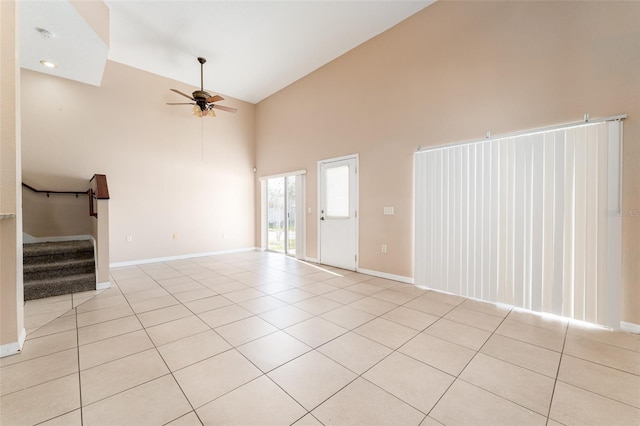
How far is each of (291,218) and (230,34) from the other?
408 centimetres

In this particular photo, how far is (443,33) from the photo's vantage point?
3605 millimetres

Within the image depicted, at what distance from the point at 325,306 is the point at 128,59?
6.12 meters

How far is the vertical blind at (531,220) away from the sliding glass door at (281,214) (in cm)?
368

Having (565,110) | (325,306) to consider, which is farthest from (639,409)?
(565,110)

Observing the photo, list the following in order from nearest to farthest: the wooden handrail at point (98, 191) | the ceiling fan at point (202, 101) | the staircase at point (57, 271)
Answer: the staircase at point (57, 271) < the wooden handrail at point (98, 191) < the ceiling fan at point (202, 101)

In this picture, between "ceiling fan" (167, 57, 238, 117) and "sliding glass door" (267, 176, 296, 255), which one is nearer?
"ceiling fan" (167, 57, 238, 117)

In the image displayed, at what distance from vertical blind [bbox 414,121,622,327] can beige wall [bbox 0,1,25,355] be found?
4.47 meters

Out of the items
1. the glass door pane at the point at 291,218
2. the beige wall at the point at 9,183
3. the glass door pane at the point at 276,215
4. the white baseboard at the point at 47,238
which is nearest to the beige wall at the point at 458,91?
the glass door pane at the point at 291,218

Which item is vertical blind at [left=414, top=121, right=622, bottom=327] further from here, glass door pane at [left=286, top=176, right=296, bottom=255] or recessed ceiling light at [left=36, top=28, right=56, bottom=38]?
recessed ceiling light at [left=36, top=28, right=56, bottom=38]

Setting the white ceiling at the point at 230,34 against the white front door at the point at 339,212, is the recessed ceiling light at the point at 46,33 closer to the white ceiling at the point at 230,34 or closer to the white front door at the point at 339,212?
the white ceiling at the point at 230,34

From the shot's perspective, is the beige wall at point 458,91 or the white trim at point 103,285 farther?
the white trim at point 103,285

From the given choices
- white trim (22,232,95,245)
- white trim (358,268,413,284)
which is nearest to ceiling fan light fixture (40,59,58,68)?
white trim (22,232,95,245)

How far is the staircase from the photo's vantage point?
Result: 341 centimetres

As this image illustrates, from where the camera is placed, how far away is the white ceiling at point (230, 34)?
3.72 metres
